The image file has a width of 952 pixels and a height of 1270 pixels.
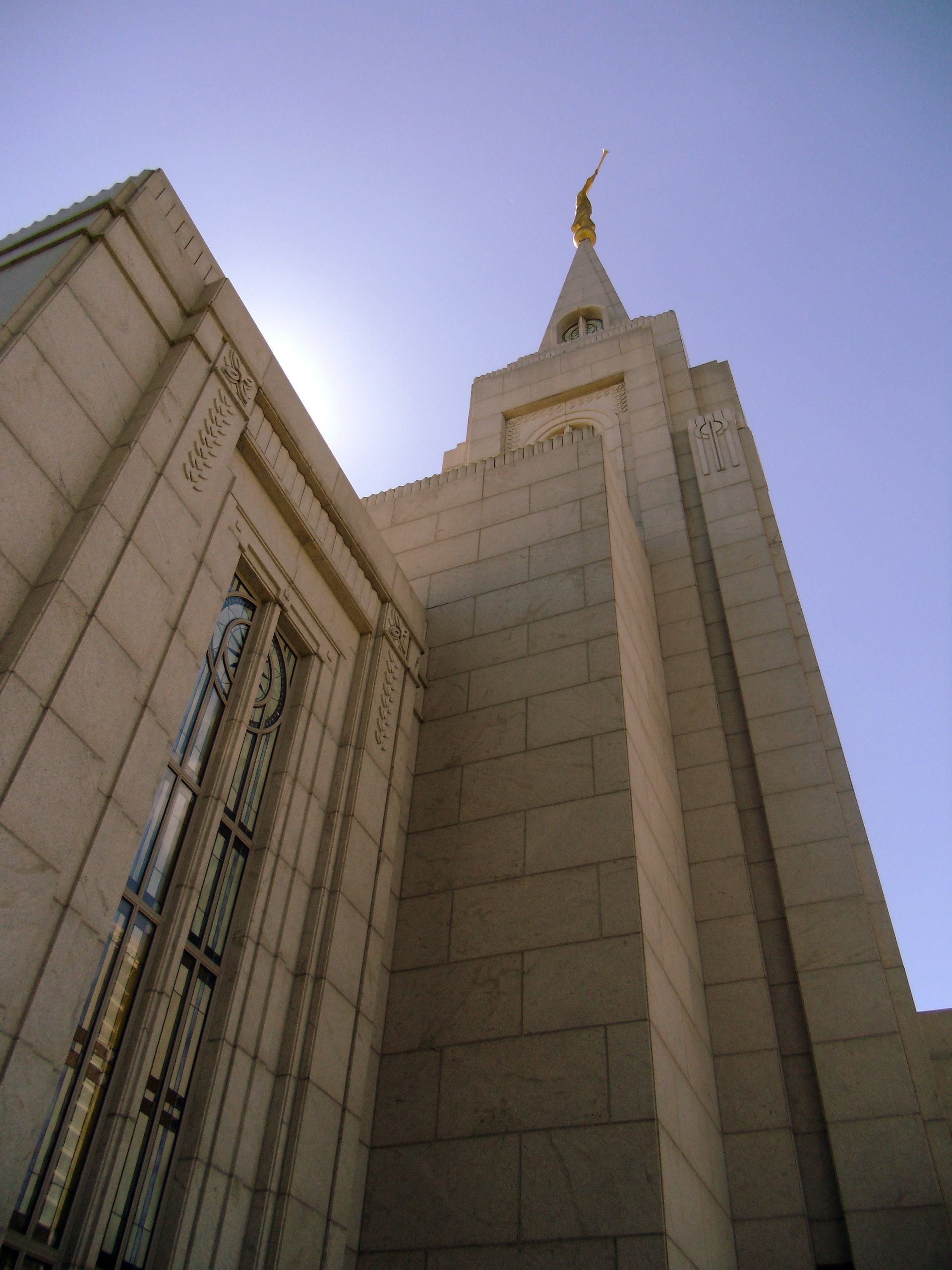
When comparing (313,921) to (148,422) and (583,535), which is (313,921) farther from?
(583,535)

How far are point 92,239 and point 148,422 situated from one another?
174 cm

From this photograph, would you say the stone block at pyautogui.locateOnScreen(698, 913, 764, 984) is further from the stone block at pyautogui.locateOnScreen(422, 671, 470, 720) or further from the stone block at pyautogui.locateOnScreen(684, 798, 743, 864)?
the stone block at pyautogui.locateOnScreen(422, 671, 470, 720)

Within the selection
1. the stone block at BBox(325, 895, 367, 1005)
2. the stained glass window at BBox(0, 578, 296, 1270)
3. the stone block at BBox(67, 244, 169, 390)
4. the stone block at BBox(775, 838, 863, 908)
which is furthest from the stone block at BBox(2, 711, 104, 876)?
the stone block at BBox(775, 838, 863, 908)

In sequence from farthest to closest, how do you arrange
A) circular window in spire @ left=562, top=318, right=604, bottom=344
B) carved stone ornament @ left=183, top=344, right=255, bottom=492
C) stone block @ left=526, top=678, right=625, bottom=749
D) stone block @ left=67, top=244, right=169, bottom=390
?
circular window in spire @ left=562, top=318, right=604, bottom=344, stone block @ left=526, top=678, right=625, bottom=749, carved stone ornament @ left=183, top=344, right=255, bottom=492, stone block @ left=67, top=244, right=169, bottom=390

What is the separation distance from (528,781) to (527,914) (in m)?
1.64

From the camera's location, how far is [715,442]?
1977 centimetres

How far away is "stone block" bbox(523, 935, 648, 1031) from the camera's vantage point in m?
9.26

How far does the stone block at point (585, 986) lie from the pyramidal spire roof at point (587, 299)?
2237 cm

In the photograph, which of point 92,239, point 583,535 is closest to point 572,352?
point 583,535

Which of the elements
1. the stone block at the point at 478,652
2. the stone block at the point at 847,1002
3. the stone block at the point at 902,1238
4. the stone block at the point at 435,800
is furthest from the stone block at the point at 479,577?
the stone block at the point at 902,1238

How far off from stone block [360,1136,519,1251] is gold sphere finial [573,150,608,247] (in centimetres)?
3328

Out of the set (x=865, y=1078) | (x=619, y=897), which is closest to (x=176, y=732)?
(x=619, y=897)

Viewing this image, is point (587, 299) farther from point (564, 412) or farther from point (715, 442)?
point (715, 442)

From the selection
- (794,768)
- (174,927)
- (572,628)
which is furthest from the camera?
(794,768)
